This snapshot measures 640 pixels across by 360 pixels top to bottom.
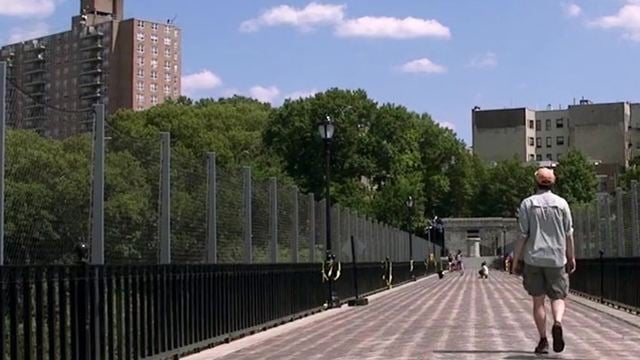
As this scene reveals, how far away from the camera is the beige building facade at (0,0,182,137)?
16812cm

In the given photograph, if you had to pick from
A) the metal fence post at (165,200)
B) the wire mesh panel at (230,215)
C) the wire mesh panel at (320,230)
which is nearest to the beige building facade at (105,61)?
the wire mesh panel at (320,230)

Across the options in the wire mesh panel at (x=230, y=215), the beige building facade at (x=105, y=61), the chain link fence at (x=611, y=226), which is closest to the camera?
the wire mesh panel at (x=230, y=215)

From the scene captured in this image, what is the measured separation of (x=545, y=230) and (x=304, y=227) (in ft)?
48.3

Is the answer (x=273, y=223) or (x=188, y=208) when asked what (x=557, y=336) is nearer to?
(x=188, y=208)

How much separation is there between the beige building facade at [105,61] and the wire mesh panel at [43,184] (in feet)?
494

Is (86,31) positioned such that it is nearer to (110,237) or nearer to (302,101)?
(302,101)

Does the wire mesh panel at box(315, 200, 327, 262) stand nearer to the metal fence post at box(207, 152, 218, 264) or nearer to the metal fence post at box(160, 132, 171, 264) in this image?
the metal fence post at box(207, 152, 218, 264)

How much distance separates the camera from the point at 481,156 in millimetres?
172500

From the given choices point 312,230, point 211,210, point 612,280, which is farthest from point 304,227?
point 211,210

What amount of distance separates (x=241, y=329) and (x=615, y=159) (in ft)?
499

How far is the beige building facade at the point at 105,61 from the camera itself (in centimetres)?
16812

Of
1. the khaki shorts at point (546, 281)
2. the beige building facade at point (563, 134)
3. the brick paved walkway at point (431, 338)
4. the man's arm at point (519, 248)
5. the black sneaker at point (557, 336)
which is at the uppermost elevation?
the beige building facade at point (563, 134)

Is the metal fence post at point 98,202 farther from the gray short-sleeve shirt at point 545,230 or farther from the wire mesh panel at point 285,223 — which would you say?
the wire mesh panel at point 285,223

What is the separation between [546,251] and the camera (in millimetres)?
12414
